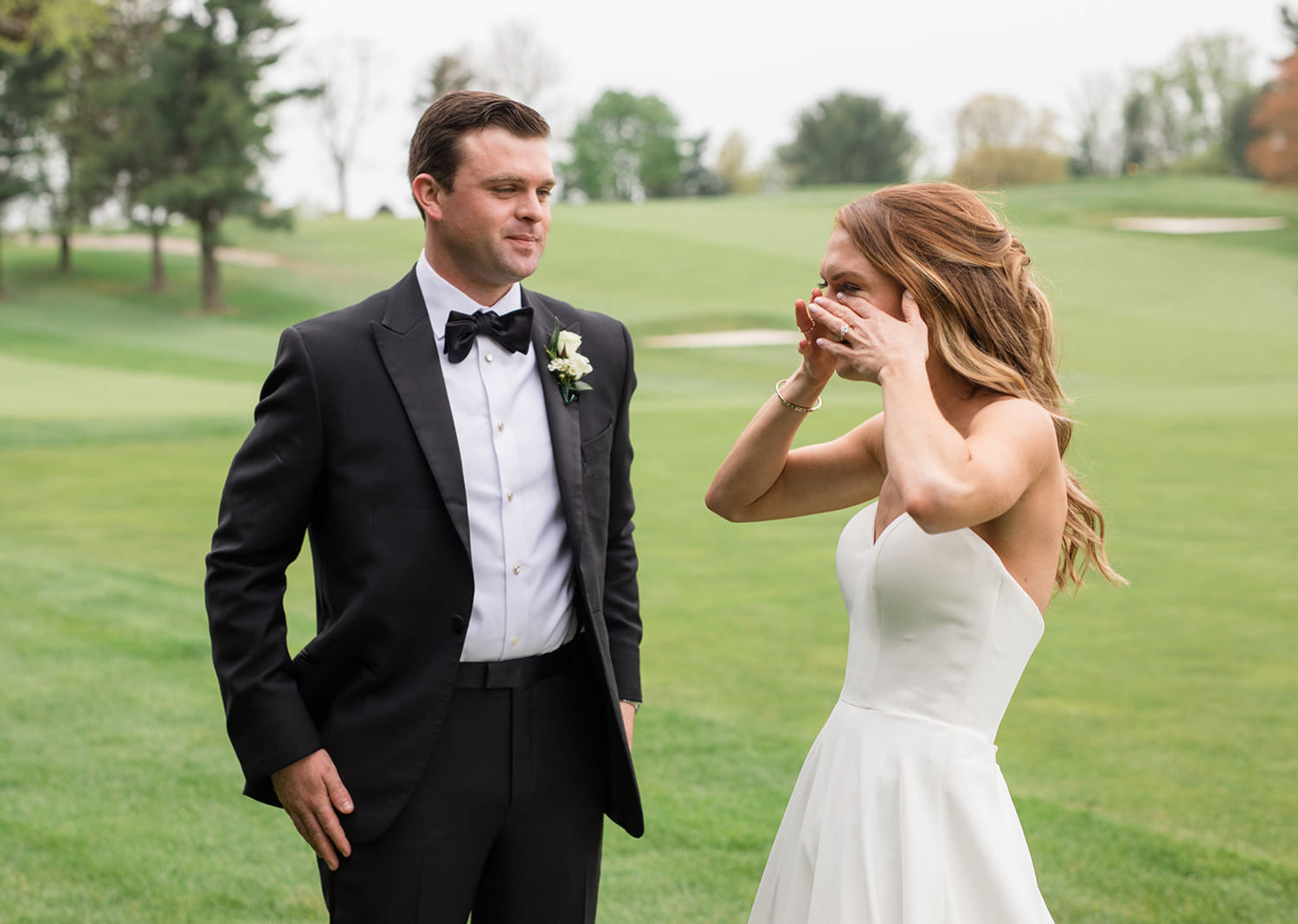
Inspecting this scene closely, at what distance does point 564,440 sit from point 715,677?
4.21 meters

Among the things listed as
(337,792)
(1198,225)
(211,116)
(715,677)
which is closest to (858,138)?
(1198,225)

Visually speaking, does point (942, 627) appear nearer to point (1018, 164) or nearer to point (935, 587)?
point (935, 587)

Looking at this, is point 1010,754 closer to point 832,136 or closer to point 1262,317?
point 1262,317

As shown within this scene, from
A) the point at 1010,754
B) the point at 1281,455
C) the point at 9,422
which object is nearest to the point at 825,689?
the point at 1010,754

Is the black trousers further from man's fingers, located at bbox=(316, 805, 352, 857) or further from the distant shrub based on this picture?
the distant shrub

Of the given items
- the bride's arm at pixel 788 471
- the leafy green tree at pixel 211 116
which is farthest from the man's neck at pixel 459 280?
the leafy green tree at pixel 211 116

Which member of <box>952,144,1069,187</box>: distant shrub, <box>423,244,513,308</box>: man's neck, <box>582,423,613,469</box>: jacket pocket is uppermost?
<box>952,144,1069,187</box>: distant shrub

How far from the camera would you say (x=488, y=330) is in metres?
2.76

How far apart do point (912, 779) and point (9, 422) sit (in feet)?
58.7

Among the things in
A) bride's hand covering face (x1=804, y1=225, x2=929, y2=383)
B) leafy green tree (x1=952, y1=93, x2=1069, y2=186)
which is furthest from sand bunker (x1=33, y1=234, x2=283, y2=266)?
leafy green tree (x1=952, y1=93, x2=1069, y2=186)

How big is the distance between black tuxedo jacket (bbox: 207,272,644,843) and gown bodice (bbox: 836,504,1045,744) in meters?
0.92

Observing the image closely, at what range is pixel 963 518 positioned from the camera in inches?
85.4

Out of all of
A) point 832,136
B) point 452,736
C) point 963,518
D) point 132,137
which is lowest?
point 452,736

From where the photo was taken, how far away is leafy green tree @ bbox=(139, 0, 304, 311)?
1379 inches
